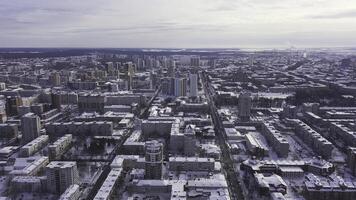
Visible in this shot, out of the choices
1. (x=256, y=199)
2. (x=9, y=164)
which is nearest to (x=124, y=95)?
(x=9, y=164)

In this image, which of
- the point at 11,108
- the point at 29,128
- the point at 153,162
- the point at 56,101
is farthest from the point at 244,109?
the point at 11,108

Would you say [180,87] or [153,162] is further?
[180,87]

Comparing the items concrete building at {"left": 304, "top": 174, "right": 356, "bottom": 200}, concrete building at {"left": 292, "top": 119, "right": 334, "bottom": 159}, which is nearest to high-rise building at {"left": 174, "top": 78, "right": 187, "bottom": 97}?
concrete building at {"left": 292, "top": 119, "right": 334, "bottom": 159}

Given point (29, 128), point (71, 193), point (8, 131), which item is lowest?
point (71, 193)

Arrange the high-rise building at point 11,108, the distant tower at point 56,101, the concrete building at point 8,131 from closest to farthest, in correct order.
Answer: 1. the concrete building at point 8,131
2. the high-rise building at point 11,108
3. the distant tower at point 56,101

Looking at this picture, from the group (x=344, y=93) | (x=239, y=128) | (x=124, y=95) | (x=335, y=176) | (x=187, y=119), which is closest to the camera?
(x=335, y=176)

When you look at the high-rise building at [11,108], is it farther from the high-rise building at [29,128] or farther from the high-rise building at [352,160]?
the high-rise building at [352,160]

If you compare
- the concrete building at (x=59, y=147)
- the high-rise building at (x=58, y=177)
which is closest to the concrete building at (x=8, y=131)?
the concrete building at (x=59, y=147)

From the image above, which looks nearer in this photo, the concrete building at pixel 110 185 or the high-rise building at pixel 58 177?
the concrete building at pixel 110 185

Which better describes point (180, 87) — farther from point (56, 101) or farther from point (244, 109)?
point (56, 101)

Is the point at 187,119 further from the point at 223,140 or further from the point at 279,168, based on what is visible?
the point at 279,168

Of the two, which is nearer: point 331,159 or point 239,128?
point 331,159
